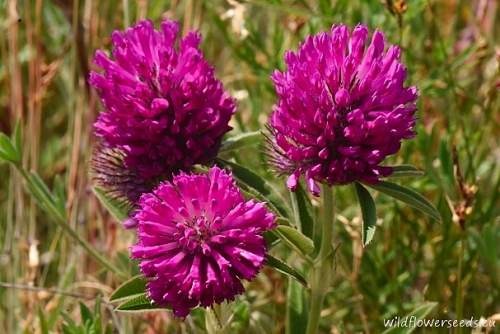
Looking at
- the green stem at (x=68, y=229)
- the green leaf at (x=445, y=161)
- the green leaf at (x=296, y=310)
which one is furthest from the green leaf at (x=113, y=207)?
the green leaf at (x=445, y=161)

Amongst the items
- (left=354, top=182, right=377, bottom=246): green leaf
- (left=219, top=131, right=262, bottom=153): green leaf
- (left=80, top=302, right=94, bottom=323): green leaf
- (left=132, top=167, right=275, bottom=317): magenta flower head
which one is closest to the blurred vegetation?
(left=80, top=302, right=94, bottom=323): green leaf

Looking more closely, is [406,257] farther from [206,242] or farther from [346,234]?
[206,242]

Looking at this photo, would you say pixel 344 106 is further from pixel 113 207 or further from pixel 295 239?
pixel 113 207

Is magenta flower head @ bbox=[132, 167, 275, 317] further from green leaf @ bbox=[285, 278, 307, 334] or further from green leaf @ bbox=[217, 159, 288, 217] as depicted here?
green leaf @ bbox=[285, 278, 307, 334]

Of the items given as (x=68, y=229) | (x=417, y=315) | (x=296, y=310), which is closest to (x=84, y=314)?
(x=68, y=229)

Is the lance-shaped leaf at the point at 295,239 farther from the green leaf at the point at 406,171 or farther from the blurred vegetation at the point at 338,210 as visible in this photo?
the blurred vegetation at the point at 338,210

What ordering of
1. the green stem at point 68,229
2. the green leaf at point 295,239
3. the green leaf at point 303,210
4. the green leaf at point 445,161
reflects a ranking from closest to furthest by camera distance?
the green leaf at point 295,239 < the green leaf at point 303,210 < the green stem at point 68,229 < the green leaf at point 445,161
